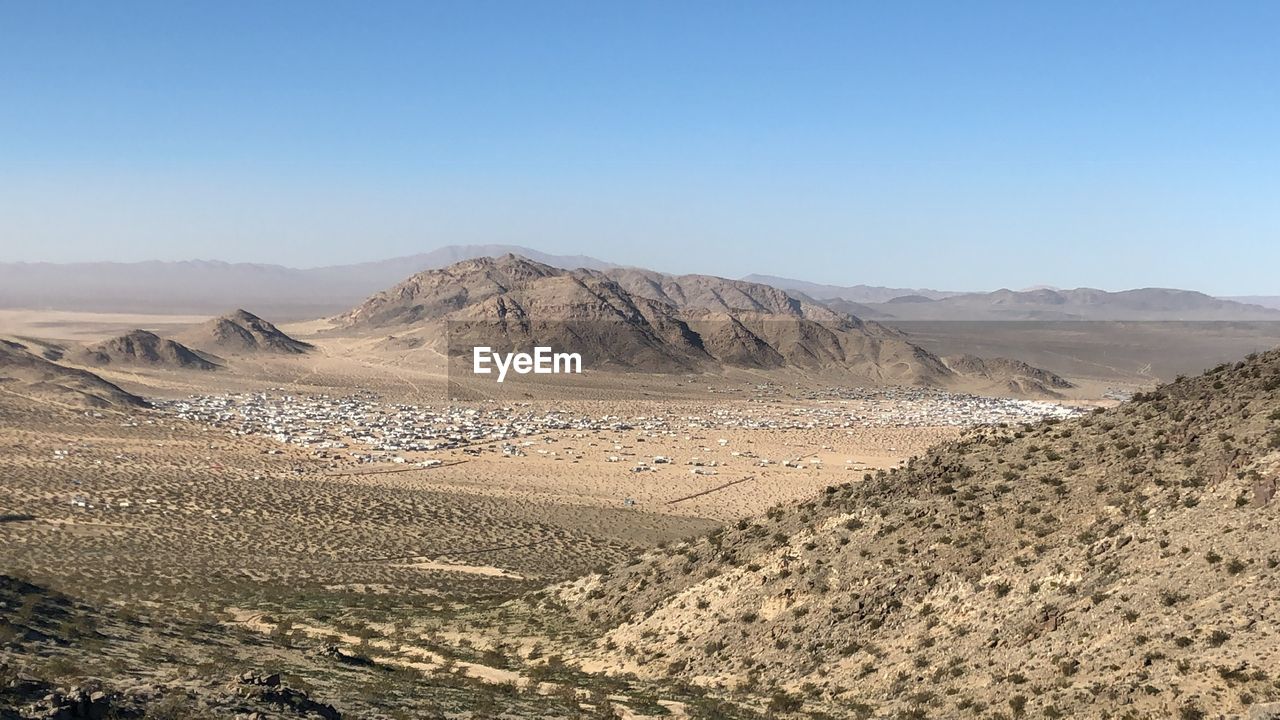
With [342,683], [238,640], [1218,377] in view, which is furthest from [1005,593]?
[238,640]

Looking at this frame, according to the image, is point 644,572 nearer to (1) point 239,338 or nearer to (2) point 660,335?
(2) point 660,335

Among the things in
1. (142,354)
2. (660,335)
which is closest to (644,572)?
(142,354)

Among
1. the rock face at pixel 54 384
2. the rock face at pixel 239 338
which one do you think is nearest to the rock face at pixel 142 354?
the rock face at pixel 239 338

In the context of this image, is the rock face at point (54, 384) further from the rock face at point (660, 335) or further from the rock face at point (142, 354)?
the rock face at point (660, 335)

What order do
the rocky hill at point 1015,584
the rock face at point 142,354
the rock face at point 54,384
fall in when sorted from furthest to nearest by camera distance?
the rock face at point 142,354 → the rock face at point 54,384 → the rocky hill at point 1015,584

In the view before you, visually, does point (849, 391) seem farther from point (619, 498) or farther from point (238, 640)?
point (238, 640)

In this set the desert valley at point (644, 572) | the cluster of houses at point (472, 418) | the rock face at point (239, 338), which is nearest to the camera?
the desert valley at point (644, 572)
